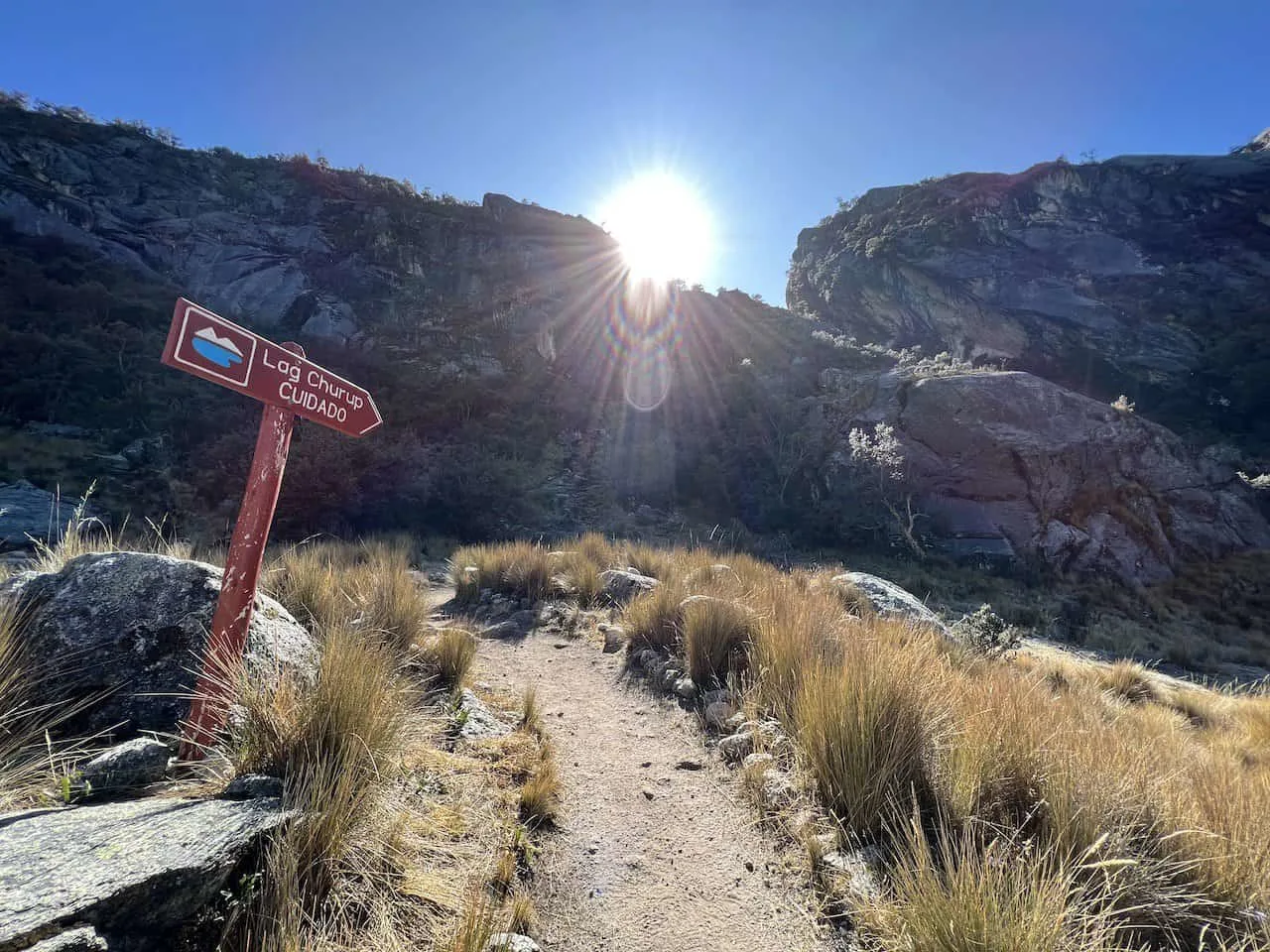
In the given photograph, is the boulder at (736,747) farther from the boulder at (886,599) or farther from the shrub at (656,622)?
the boulder at (886,599)

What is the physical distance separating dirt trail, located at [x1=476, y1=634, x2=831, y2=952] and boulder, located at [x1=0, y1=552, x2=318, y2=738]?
1791mm

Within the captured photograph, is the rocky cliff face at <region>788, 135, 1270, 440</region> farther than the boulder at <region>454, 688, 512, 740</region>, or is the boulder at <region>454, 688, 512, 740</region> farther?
the rocky cliff face at <region>788, 135, 1270, 440</region>

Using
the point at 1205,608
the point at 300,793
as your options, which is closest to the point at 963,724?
the point at 300,793

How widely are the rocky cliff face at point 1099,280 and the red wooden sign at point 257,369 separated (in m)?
41.5

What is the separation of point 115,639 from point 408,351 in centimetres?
2667

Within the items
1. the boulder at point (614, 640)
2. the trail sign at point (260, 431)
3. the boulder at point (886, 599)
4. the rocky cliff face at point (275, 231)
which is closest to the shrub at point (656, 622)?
the boulder at point (614, 640)

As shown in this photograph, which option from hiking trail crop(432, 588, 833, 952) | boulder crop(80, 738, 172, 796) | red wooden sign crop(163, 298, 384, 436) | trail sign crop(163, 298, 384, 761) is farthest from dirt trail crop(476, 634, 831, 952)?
red wooden sign crop(163, 298, 384, 436)

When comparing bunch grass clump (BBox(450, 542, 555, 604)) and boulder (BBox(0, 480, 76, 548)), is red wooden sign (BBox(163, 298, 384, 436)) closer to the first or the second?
bunch grass clump (BBox(450, 542, 555, 604))

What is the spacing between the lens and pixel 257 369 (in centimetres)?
250

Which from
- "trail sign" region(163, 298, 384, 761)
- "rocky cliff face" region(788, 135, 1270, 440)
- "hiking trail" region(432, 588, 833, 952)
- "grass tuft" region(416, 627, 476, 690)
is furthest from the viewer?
"rocky cliff face" region(788, 135, 1270, 440)

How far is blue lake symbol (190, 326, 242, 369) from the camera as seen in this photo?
229 centimetres

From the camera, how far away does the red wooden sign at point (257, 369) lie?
88.6 inches

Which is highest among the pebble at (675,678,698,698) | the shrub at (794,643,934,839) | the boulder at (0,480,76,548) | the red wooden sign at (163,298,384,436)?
the red wooden sign at (163,298,384,436)

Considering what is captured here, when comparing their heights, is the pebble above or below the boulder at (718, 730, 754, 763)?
below
